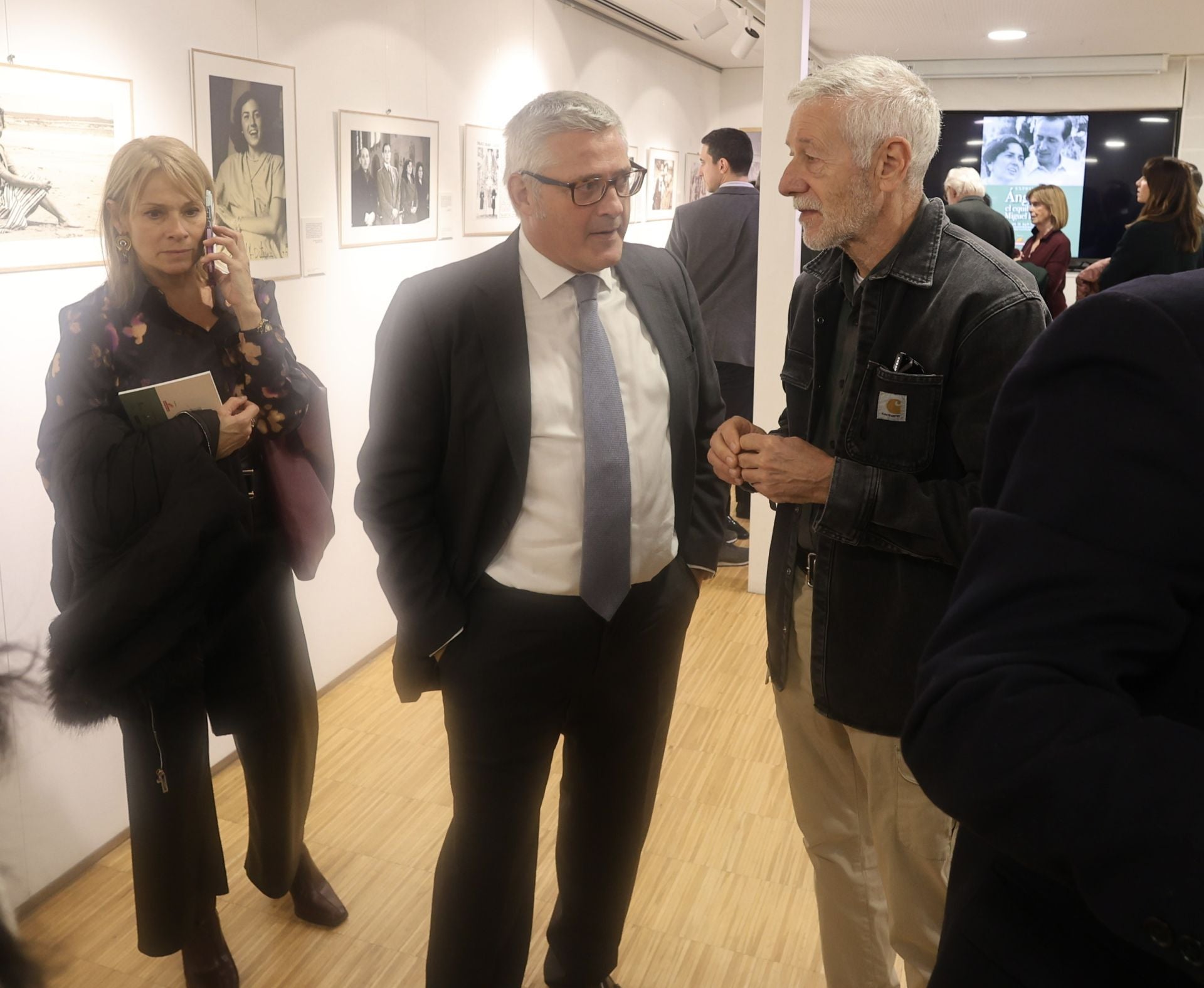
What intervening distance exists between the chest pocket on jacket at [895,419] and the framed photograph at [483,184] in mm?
3258

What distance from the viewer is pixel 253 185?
132 inches

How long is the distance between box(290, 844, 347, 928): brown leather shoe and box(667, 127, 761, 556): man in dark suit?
3171mm

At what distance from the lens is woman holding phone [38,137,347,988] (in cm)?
200

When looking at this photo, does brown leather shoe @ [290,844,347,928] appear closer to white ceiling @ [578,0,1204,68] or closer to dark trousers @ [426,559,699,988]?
dark trousers @ [426,559,699,988]

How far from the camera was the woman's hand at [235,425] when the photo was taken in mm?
2221

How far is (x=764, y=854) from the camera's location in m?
3.03

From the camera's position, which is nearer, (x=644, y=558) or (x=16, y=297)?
(x=644, y=558)

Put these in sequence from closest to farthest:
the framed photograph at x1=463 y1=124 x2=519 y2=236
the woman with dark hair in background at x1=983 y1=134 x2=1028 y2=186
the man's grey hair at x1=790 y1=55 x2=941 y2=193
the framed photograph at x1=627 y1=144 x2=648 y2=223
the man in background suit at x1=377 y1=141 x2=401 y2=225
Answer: the man's grey hair at x1=790 y1=55 x2=941 y2=193 → the man in background suit at x1=377 y1=141 x2=401 y2=225 → the framed photograph at x1=463 y1=124 x2=519 y2=236 → the framed photograph at x1=627 y1=144 x2=648 y2=223 → the woman with dark hair in background at x1=983 y1=134 x2=1028 y2=186

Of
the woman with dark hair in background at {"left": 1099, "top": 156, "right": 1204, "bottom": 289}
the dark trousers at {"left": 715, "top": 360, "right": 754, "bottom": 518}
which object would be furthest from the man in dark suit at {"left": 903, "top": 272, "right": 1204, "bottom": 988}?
the woman with dark hair in background at {"left": 1099, "top": 156, "right": 1204, "bottom": 289}

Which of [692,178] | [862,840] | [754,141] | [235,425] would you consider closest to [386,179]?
[235,425]

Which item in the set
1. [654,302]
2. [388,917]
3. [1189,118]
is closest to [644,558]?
[654,302]

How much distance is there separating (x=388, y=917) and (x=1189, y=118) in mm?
10522

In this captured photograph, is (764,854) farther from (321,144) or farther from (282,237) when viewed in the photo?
(321,144)

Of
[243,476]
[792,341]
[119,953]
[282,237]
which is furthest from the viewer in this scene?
[282,237]
